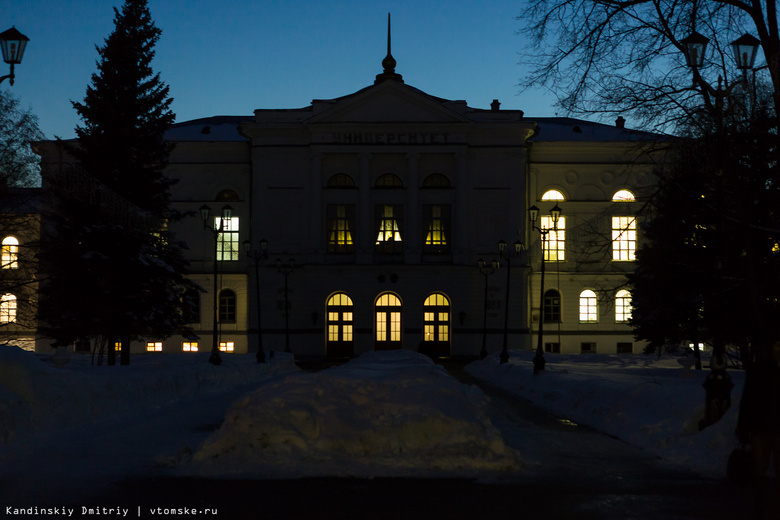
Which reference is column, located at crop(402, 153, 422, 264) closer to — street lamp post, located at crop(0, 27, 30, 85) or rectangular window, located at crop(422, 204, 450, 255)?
rectangular window, located at crop(422, 204, 450, 255)

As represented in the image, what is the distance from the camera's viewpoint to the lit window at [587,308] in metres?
58.6

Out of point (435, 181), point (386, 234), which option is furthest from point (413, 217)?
point (435, 181)

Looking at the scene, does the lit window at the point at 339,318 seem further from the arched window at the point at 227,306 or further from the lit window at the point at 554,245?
the lit window at the point at 554,245

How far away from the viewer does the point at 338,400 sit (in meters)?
11.9

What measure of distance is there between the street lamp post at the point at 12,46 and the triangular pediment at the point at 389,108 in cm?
3953

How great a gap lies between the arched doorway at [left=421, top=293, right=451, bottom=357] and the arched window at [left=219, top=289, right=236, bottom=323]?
1300 cm

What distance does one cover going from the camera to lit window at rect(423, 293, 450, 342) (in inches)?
2217

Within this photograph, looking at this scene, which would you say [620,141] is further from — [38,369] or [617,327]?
[38,369]

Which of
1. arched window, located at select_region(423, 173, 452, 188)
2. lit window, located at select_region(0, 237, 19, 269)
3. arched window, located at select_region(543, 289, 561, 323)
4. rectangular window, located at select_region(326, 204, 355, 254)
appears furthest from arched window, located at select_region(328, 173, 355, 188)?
lit window, located at select_region(0, 237, 19, 269)

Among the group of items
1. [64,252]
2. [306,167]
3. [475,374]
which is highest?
[306,167]

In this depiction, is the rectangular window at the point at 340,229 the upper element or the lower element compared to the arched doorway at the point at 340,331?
upper

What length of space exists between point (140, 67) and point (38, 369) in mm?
22314

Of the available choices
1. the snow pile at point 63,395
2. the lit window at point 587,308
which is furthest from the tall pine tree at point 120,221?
the lit window at point 587,308

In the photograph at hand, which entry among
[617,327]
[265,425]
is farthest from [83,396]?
[617,327]
